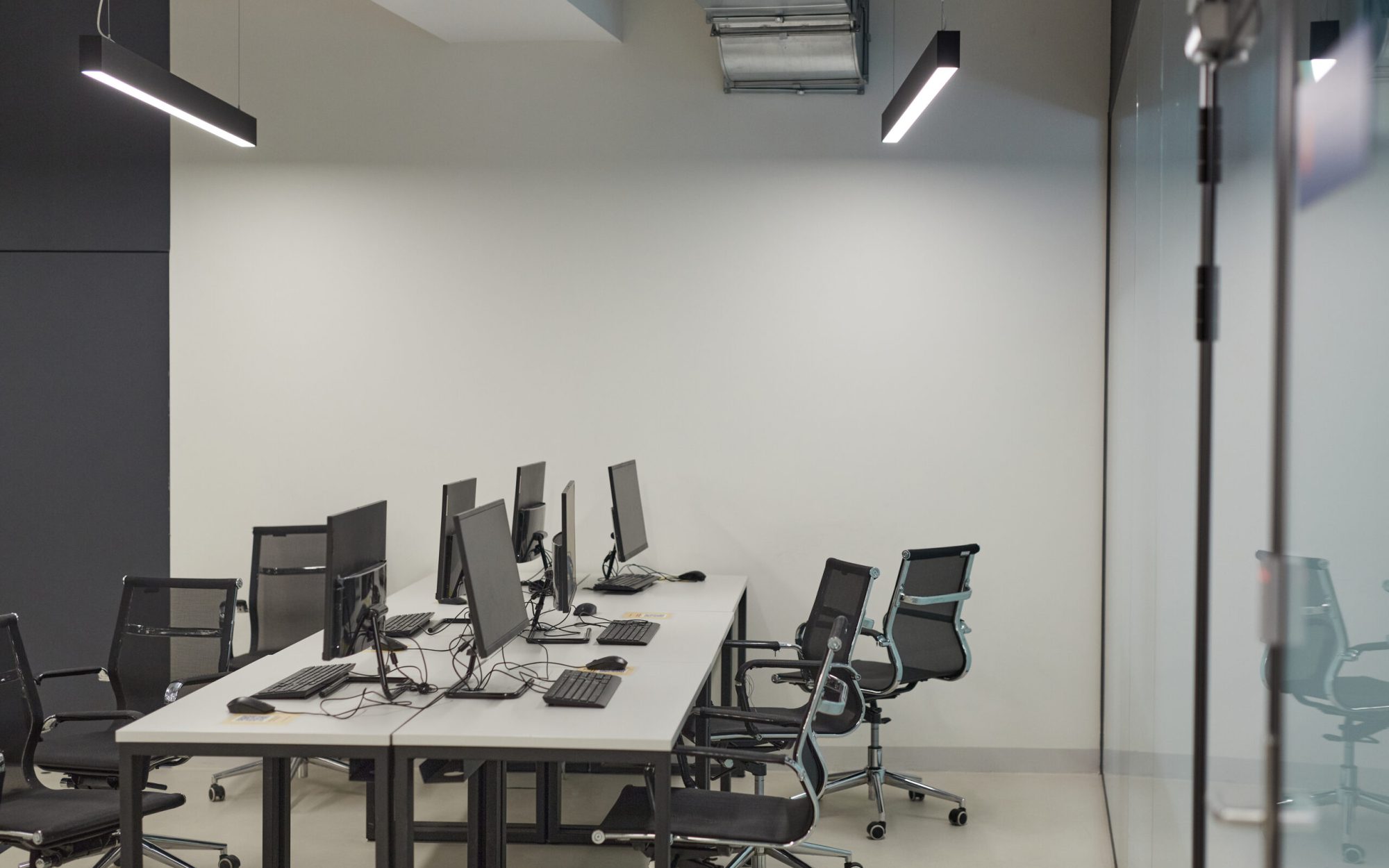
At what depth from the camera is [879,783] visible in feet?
14.0

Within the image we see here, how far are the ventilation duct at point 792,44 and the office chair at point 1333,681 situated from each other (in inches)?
138

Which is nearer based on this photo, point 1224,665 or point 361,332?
point 1224,665

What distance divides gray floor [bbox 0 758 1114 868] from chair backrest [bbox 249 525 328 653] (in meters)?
0.64

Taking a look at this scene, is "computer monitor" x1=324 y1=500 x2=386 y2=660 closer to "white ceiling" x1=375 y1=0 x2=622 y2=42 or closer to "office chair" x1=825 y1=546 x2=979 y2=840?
"office chair" x1=825 y1=546 x2=979 y2=840

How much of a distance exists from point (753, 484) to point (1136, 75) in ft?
8.05

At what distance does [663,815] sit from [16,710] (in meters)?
2.15

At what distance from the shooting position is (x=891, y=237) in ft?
16.3

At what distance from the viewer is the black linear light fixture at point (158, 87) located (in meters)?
3.48

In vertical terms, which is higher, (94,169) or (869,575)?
(94,169)

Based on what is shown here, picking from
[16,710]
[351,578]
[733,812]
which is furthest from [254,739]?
[733,812]

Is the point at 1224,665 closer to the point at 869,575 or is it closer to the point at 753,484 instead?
the point at 869,575

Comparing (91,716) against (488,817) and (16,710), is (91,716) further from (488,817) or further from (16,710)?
(488,817)

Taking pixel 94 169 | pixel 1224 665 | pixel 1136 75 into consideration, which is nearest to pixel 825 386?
pixel 1136 75

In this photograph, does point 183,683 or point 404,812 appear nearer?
point 404,812
